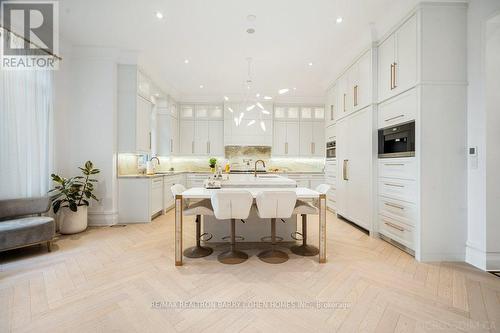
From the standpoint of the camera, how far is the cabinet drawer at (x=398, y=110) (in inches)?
103

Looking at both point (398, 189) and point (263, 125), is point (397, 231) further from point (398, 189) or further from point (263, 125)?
point (263, 125)

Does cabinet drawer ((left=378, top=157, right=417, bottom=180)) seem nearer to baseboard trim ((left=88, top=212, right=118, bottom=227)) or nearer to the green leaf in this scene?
baseboard trim ((left=88, top=212, right=118, bottom=227))

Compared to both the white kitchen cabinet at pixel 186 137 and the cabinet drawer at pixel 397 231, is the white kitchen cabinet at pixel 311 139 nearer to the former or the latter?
the white kitchen cabinet at pixel 186 137

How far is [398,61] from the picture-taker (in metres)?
2.84

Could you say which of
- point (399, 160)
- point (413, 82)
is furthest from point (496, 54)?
point (399, 160)

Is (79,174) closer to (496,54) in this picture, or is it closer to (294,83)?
(294,83)

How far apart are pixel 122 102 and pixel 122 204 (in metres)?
1.91

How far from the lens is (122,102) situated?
4.01 m

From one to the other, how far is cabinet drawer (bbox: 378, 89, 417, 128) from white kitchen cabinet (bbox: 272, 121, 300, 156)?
3331mm

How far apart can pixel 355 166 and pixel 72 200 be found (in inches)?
187

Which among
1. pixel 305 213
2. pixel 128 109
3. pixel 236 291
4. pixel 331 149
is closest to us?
pixel 236 291

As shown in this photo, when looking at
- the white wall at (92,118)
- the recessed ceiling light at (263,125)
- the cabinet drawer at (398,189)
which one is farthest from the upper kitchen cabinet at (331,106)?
the white wall at (92,118)

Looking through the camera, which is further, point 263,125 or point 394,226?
point 263,125

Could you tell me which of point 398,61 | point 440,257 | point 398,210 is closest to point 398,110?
point 398,61
